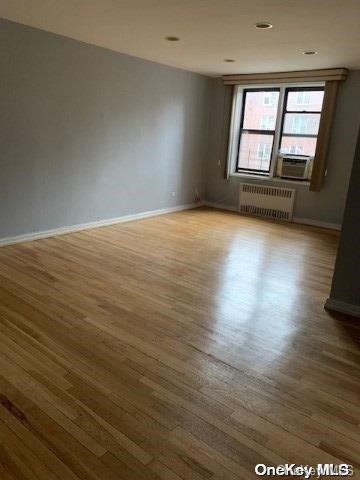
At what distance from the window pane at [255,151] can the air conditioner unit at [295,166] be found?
35 centimetres

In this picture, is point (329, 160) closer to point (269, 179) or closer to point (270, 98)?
point (269, 179)

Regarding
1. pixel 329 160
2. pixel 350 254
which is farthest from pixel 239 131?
pixel 350 254

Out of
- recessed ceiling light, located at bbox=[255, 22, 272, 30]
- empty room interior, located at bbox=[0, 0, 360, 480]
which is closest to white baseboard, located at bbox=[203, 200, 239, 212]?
empty room interior, located at bbox=[0, 0, 360, 480]

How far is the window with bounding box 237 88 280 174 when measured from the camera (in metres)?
6.82

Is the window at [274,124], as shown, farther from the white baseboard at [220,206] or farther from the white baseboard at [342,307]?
the white baseboard at [342,307]

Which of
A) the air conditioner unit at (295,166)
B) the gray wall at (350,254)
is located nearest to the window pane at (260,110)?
the air conditioner unit at (295,166)

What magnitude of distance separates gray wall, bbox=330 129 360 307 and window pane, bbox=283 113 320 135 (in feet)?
12.2

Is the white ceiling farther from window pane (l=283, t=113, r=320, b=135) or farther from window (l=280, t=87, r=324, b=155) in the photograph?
window pane (l=283, t=113, r=320, b=135)

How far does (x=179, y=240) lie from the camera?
514cm

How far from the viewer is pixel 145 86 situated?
581 cm

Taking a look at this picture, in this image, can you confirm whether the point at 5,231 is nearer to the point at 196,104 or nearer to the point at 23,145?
the point at 23,145

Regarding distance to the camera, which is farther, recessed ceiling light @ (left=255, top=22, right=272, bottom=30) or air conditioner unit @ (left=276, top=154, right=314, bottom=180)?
air conditioner unit @ (left=276, top=154, right=314, bottom=180)

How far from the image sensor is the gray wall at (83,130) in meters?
4.30

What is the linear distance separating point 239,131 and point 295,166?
4.53ft
